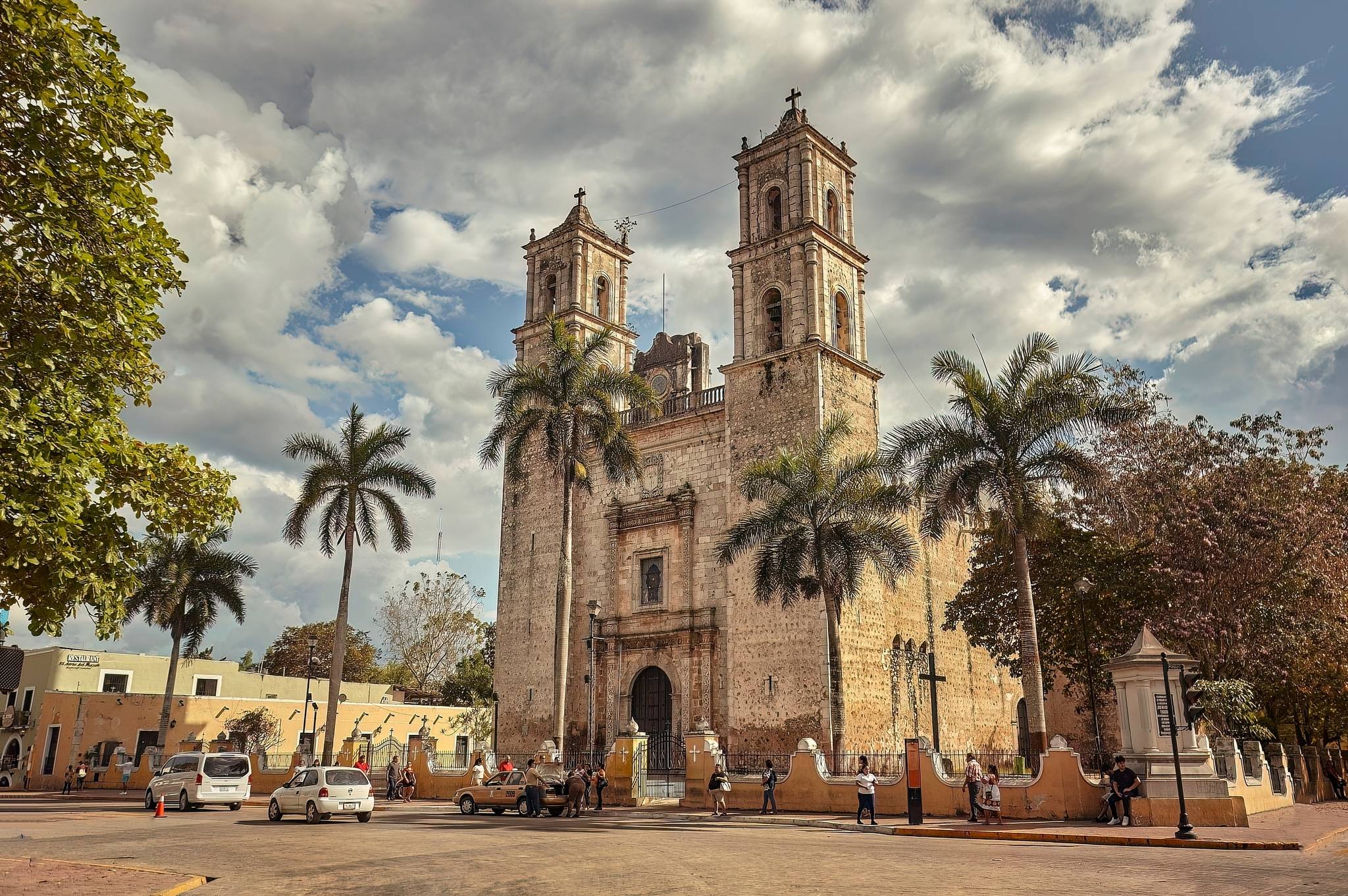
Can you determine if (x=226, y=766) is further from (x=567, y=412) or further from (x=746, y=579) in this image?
(x=746, y=579)

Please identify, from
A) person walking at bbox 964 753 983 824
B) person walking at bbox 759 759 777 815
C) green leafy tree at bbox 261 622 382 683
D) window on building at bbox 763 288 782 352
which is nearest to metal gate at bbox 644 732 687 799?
person walking at bbox 759 759 777 815

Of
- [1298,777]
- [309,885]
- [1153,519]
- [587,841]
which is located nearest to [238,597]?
[587,841]

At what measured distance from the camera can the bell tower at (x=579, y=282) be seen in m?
35.2

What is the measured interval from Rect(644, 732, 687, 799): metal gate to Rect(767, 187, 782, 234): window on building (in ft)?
51.5

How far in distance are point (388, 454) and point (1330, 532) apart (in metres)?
23.4

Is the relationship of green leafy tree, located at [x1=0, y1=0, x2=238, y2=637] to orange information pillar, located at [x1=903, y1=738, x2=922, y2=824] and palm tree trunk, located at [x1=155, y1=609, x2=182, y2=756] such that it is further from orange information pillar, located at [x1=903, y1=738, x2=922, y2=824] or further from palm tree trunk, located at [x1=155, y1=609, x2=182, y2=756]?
palm tree trunk, located at [x1=155, y1=609, x2=182, y2=756]

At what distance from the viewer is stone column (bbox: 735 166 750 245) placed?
30.3 m

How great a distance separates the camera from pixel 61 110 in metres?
8.41

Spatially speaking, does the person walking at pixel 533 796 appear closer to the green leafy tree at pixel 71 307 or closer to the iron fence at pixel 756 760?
the iron fence at pixel 756 760

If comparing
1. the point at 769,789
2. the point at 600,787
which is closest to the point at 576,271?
the point at 600,787

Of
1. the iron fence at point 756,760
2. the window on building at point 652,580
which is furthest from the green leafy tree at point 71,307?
the window on building at point 652,580

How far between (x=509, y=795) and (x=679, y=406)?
51.3 feet

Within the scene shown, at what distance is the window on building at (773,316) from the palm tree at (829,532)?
21.2 ft

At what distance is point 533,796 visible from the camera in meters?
18.9
